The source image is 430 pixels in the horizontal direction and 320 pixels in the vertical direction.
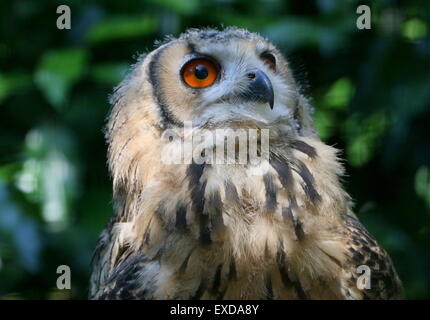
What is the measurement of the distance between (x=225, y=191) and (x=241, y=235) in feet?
0.38

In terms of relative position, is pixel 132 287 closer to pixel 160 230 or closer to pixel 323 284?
pixel 160 230

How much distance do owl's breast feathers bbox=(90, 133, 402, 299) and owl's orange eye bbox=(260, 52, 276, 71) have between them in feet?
1.03

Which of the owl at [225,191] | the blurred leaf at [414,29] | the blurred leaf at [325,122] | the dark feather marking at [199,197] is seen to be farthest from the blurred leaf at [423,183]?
the dark feather marking at [199,197]

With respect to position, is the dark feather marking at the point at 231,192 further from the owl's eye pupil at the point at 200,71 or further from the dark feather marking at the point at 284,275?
the owl's eye pupil at the point at 200,71

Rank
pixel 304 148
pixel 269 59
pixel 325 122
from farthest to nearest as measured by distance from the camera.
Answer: pixel 325 122, pixel 269 59, pixel 304 148

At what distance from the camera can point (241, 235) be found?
63.6 inches

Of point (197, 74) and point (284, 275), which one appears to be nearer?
point (284, 275)

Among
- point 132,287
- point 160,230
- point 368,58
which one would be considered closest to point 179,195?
point 160,230

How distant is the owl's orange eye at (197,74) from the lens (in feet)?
5.99

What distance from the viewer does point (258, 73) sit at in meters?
1.84

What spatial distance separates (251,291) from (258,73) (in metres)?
0.60

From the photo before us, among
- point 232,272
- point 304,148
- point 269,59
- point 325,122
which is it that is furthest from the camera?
point 325,122

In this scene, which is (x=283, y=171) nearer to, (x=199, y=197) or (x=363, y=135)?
(x=199, y=197)

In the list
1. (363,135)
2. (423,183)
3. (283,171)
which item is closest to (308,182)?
(283,171)
